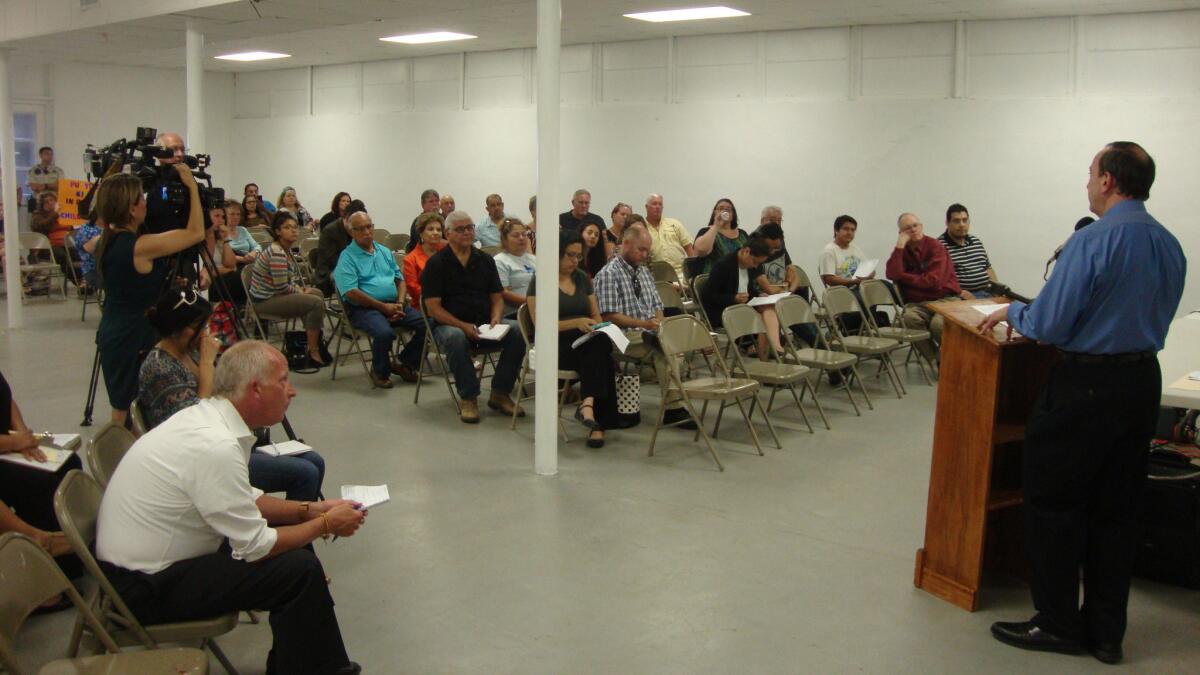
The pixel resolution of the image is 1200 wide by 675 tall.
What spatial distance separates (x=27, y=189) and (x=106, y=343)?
37.9ft

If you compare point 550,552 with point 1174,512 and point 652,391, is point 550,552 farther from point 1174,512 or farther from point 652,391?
point 652,391

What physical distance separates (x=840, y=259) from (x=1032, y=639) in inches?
219

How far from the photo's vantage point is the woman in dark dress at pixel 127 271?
420 centimetres

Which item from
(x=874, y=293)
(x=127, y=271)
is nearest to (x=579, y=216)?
(x=874, y=293)

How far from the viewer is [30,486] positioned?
342cm

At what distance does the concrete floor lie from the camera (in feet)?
10.4

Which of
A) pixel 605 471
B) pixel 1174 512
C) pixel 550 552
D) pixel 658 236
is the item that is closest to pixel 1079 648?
pixel 1174 512

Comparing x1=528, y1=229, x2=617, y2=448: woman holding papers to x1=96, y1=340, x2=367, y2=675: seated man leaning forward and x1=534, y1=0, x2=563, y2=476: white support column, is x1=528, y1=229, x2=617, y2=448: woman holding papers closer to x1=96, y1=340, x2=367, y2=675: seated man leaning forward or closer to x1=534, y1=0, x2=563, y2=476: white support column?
x1=534, y1=0, x2=563, y2=476: white support column

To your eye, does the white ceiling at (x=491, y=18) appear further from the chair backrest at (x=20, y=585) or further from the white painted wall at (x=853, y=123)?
the chair backrest at (x=20, y=585)

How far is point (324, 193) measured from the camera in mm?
14945

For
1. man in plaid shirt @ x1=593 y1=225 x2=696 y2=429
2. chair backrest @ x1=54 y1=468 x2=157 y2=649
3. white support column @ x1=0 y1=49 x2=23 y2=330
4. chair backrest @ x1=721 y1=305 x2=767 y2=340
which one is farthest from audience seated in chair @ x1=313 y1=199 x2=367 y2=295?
chair backrest @ x1=54 y1=468 x2=157 y2=649

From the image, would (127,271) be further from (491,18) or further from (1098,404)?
(491,18)

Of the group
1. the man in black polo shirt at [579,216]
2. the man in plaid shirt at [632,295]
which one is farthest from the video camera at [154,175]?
the man in black polo shirt at [579,216]

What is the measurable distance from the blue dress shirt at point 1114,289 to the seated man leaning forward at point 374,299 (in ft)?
15.6
